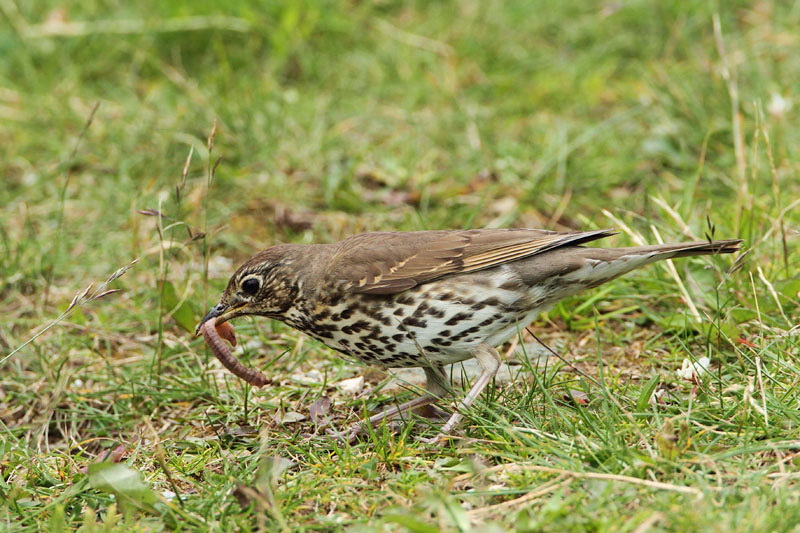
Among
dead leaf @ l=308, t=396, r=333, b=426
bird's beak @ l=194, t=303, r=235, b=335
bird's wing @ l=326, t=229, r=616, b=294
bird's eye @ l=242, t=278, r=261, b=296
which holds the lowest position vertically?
dead leaf @ l=308, t=396, r=333, b=426

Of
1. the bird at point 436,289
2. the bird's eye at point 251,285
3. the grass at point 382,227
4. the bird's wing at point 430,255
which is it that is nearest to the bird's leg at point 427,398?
the bird at point 436,289

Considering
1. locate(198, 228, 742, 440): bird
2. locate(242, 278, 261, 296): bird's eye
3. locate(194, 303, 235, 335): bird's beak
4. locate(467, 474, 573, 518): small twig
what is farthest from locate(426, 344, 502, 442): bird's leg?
locate(194, 303, 235, 335): bird's beak

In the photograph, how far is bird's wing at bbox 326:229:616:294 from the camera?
459cm

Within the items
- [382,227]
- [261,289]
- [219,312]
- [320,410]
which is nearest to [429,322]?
[320,410]

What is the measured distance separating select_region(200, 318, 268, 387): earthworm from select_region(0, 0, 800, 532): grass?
27 centimetres

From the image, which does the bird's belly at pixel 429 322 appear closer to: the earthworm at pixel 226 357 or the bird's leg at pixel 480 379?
the bird's leg at pixel 480 379

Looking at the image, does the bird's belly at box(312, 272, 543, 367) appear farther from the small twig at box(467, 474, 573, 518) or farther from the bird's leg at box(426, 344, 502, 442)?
the small twig at box(467, 474, 573, 518)

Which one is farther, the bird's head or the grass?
the bird's head

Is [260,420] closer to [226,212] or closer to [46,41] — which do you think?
[226,212]

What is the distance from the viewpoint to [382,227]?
22.2 ft

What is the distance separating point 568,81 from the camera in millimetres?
8742

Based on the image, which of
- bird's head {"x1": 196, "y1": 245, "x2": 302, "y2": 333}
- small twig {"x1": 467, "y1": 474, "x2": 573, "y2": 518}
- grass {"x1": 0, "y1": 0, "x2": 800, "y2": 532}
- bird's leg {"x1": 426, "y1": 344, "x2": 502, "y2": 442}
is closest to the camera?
small twig {"x1": 467, "y1": 474, "x2": 573, "y2": 518}

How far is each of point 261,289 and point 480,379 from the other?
1.20m

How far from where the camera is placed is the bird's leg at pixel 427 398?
178 inches
